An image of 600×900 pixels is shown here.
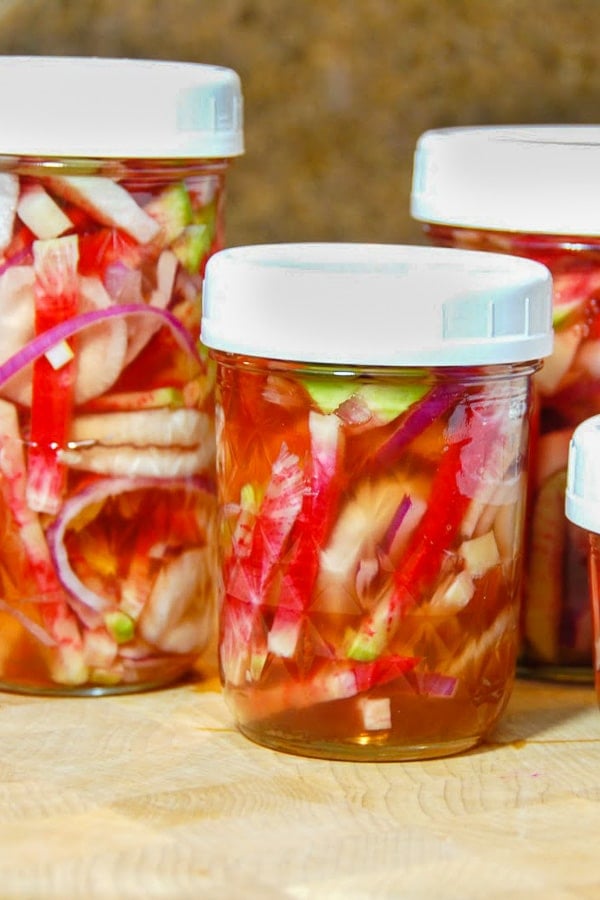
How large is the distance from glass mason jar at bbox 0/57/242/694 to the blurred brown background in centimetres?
32

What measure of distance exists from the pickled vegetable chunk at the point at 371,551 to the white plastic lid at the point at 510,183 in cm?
12

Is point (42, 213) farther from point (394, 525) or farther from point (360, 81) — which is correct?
point (360, 81)

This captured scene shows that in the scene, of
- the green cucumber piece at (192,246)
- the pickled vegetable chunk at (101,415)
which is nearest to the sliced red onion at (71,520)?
the pickled vegetable chunk at (101,415)

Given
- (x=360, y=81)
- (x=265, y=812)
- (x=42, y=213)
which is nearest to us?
(x=265, y=812)

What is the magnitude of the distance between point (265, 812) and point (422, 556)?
0.14m

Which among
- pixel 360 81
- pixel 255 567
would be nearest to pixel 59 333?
pixel 255 567

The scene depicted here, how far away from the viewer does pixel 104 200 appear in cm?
86

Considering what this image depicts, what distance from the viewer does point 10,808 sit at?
746mm

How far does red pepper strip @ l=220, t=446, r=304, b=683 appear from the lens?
801mm

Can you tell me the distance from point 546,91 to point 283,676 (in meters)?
0.65

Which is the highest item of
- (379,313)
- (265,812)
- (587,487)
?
(379,313)

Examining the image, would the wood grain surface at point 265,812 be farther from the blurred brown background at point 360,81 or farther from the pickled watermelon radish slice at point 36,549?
the blurred brown background at point 360,81

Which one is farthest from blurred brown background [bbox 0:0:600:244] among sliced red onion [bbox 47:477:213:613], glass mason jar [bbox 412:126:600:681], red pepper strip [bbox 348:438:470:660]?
red pepper strip [bbox 348:438:470:660]

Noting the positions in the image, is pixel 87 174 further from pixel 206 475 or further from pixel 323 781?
pixel 323 781
